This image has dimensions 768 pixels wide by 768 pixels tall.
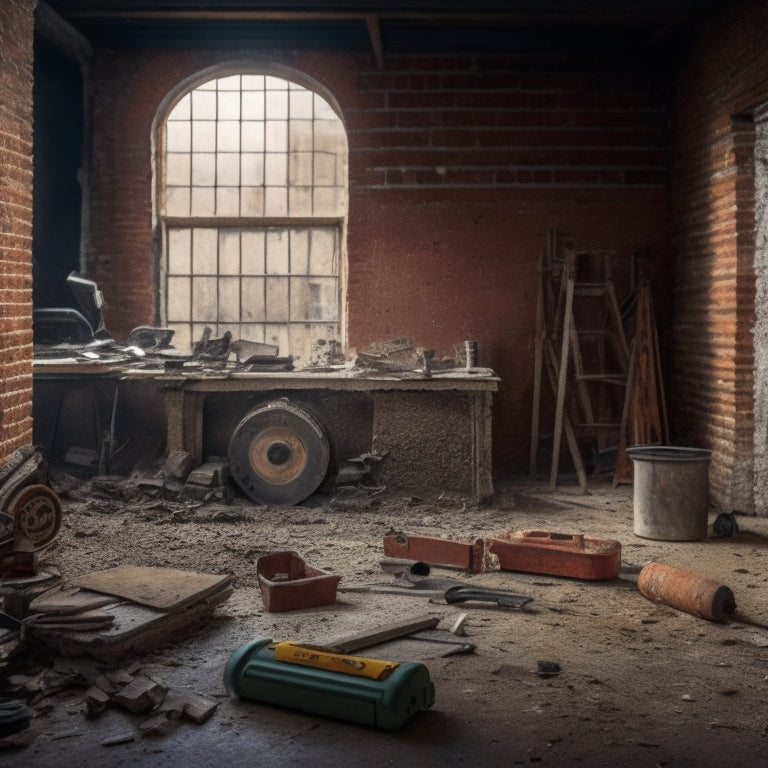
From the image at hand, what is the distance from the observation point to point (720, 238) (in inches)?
279

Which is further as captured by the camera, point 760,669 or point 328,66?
point 328,66

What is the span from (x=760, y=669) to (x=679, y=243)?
5083mm

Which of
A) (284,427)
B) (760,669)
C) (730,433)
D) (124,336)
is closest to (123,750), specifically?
(760,669)

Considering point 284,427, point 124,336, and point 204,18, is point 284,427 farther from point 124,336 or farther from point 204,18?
point 204,18

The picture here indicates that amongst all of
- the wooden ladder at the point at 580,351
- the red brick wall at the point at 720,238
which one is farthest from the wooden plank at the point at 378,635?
the wooden ladder at the point at 580,351

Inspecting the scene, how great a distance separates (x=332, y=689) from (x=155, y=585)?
1.38m

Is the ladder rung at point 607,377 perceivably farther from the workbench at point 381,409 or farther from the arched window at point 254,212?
the arched window at point 254,212

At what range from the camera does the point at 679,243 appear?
8.09 meters

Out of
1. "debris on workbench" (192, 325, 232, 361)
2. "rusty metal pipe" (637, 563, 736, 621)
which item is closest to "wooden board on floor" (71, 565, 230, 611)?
"rusty metal pipe" (637, 563, 736, 621)

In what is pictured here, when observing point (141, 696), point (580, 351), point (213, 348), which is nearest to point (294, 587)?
point (141, 696)

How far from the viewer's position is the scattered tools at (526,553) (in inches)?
199

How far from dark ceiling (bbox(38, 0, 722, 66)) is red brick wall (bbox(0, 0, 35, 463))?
161cm

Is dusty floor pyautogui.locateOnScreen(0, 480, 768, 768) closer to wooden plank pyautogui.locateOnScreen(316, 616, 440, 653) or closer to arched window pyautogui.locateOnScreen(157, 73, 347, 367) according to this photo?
wooden plank pyautogui.locateOnScreen(316, 616, 440, 653)

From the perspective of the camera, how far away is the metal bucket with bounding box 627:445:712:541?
238 inches
